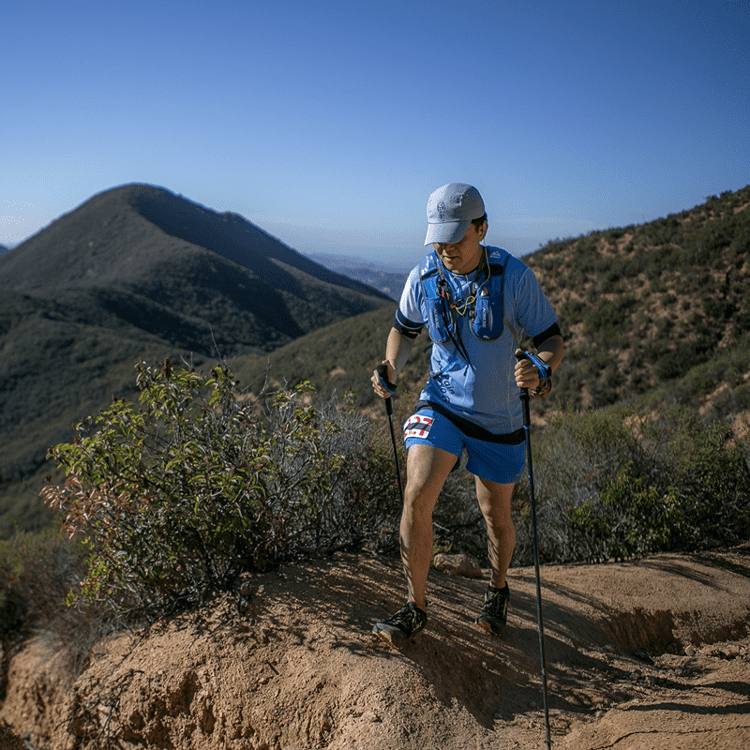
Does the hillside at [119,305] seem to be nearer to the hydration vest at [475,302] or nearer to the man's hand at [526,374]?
the hydration vest at [475,302]

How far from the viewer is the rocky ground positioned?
7.69 feet

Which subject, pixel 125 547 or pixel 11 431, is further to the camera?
pixel 11 431

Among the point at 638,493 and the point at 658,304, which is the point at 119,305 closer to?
the point at 658,304

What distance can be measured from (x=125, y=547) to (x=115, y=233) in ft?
231

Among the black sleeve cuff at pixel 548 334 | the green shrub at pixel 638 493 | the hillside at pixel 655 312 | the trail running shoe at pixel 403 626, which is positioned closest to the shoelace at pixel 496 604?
the trail running shoe at pixel 403 626

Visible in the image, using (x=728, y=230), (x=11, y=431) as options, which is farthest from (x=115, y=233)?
(x=728, y=230)

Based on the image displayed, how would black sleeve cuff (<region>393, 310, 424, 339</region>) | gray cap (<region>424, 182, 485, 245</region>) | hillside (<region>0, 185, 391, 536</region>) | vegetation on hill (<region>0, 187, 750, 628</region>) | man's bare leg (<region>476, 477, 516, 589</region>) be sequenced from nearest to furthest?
gray cap (<region>424, 182, 485, 245</region>) → man's bare leg (<region>476, 477, 516, 589</region>) → black sleeve cuff (<region>393, 310, 424, 339</region>) → vegetation on hill (<region>0, 187, 750, 628</region>) → hillside (<region>0, 185, 391, 536</region>)

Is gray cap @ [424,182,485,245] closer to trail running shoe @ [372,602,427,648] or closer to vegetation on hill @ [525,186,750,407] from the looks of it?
trail running shoe @ [372,602,427,648]

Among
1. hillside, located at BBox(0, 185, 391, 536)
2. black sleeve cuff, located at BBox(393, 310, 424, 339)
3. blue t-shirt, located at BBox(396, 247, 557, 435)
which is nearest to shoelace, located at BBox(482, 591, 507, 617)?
blue t-shirt, located at BBox(396, 247, 557, 435)

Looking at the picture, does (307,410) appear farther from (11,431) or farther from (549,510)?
(11,431)

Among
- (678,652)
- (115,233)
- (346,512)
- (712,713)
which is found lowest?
(678,652)

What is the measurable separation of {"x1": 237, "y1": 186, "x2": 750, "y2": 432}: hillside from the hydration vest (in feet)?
26.0

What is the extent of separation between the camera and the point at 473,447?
275 centimetres

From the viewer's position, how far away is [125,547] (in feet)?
10.4
